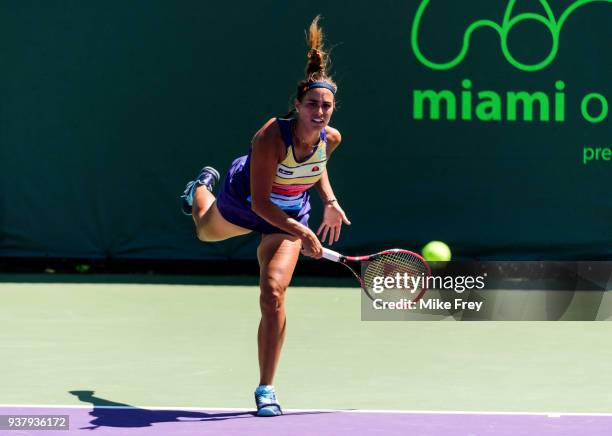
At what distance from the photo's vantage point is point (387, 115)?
962cm

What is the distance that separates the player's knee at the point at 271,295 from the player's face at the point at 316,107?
2.10ft

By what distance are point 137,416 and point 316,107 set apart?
140 centimetres

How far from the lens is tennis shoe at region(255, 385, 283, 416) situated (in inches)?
183

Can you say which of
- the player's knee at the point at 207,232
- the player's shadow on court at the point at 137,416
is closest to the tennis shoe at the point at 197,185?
the player's knee at the point at 207,232

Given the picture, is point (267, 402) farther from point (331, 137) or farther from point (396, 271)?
point (396, 271)

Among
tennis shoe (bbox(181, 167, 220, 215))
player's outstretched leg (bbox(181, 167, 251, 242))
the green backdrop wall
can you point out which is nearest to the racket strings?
player's outstretched leg (bbox(181, 167, 251, 242))

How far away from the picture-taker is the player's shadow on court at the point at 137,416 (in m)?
4.51

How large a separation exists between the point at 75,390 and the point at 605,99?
580 cm

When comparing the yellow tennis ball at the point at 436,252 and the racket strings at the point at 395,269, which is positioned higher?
the yellow tennis ball at the point at 436,252

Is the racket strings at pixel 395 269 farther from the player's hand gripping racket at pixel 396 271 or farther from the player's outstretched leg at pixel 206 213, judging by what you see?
the player's outstretched leg at pixel 206 213

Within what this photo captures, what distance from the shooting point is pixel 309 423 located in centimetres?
451

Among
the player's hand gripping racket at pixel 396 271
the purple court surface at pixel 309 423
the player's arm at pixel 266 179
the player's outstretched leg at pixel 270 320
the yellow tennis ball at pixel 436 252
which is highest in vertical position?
the yellow tennis ball at pixel 436 252

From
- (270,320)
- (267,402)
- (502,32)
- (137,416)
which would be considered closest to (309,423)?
(267,402)

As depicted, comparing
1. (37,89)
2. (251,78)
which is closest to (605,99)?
(251,78)
